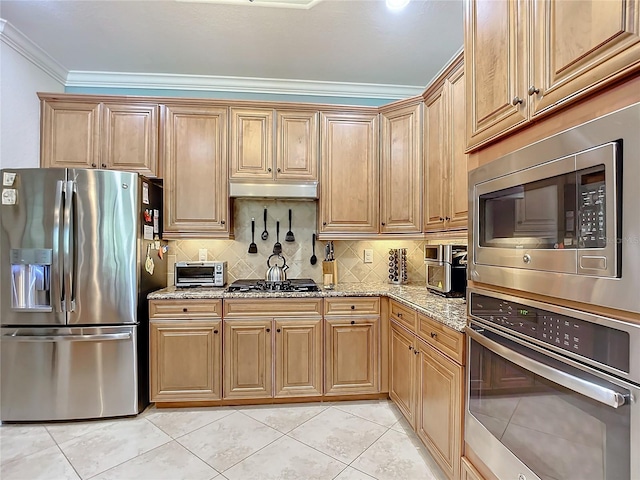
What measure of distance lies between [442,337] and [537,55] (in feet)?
4.14

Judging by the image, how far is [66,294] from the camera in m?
2.23

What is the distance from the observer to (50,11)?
2188 millimetres

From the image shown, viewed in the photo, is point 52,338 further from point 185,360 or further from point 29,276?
point 185,360

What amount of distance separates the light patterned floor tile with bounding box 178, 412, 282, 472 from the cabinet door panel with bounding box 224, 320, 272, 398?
0.66 feet

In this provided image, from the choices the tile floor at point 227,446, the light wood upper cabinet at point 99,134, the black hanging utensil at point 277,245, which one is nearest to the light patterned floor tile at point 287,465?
the tile floor at point 227,446

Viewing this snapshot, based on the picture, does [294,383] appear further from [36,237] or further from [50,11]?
[50,11]

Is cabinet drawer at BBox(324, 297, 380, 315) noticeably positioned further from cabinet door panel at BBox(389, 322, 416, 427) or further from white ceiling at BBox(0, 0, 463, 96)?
white ceiling at BBox(0, 0, 463, 96)

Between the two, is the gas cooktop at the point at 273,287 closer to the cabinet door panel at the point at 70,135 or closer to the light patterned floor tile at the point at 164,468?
the light patterned floor tile at the point at 164,468

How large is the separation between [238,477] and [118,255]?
1624 mm

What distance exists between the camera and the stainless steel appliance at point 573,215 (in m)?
0.74

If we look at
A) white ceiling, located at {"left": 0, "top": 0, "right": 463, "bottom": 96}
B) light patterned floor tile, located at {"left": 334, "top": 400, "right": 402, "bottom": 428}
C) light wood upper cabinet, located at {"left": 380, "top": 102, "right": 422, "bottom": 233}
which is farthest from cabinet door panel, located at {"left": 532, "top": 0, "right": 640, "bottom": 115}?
light patterned floor tile, located at {"left": 334, "top": 400, "right": 402, "bottom": 428}

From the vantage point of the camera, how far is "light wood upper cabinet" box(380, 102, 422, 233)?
2.69m

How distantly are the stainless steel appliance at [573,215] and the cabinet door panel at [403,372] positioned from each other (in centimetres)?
106

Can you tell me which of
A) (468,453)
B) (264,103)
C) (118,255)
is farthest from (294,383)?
(264,103)
